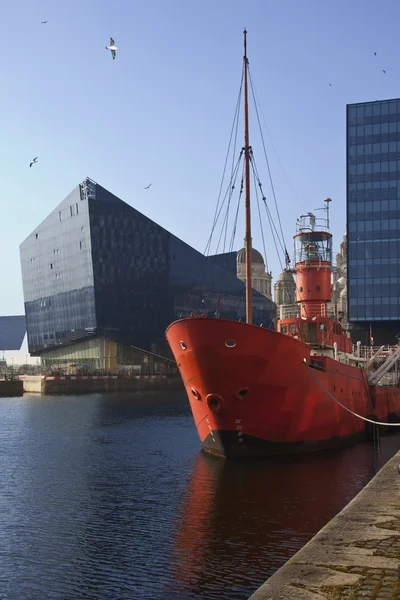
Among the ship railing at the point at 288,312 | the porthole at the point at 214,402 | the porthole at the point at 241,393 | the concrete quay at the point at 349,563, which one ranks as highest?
the ship railing at the point at 288,312

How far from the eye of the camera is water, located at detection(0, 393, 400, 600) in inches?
647

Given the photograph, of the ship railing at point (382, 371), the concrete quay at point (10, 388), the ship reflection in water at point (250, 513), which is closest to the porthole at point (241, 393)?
the ship reflection in water at point (250, 513)

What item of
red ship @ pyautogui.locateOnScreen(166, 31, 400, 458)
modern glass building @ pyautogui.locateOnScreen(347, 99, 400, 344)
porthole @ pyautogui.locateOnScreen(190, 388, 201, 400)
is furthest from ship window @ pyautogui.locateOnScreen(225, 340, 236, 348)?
modern glass building @ pyautogui.locateOnScreen(347, 99, 400, 344)

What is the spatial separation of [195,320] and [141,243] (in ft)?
292

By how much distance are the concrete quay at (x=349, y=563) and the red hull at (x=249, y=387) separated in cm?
1357

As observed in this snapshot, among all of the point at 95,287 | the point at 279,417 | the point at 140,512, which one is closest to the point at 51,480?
the point at 140,512

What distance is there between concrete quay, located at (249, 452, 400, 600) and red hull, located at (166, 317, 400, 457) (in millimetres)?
13572

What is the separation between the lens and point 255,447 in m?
31.3

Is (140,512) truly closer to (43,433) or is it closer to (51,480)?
(51,480)

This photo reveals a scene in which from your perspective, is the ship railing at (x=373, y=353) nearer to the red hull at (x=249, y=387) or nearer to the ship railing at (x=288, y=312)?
the ship railing at (x=288, y=312)

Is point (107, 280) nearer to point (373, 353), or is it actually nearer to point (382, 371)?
point (373, 353)

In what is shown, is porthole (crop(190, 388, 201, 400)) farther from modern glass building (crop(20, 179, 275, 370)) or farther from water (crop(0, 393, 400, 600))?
modern glass building (crop(20, 179, 275, 370))

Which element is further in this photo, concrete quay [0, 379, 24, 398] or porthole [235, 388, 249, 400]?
concrete quay [0, 379, 24, 398]

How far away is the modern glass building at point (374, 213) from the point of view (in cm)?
10788
